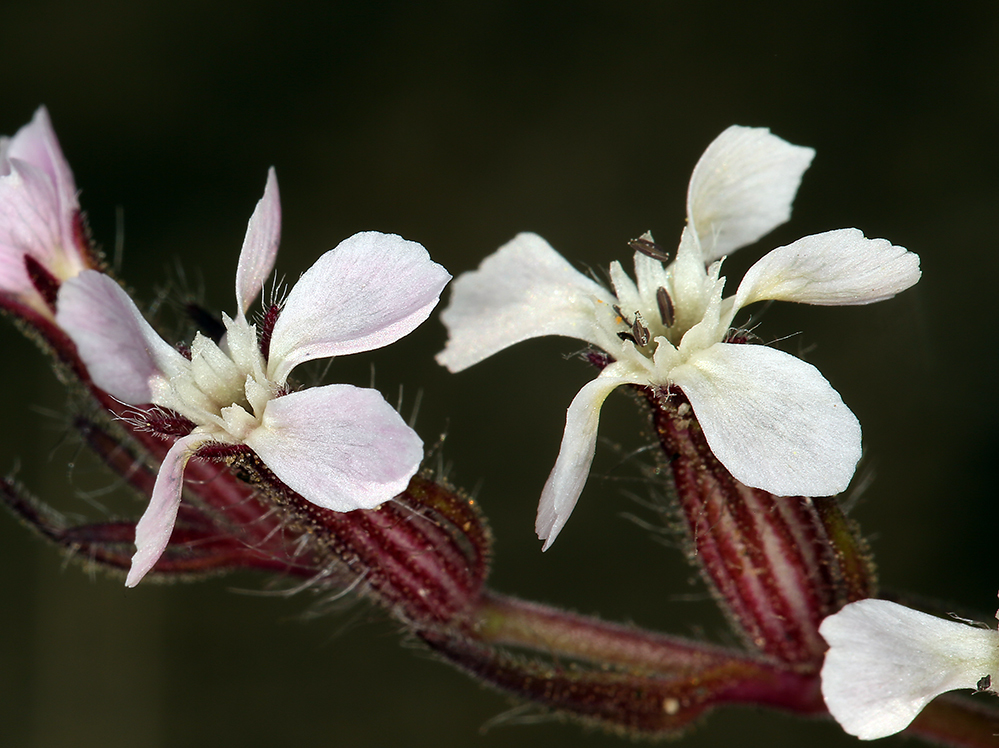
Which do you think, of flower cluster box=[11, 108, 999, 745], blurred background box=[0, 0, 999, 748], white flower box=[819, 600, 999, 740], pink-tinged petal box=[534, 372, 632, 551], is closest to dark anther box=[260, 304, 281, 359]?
flower cluster box=[11, 108, 999, 745]

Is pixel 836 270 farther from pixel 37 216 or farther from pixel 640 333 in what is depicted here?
pixel 37 216

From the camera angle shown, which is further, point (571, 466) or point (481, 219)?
point (481, 219)

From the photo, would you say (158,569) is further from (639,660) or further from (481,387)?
(481,387)

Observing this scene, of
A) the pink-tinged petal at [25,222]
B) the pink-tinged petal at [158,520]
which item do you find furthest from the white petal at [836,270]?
the pink-tinged petal at [25,222]

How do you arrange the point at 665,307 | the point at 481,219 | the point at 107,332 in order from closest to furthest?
the point at 107,332, the point at 665,307, the point at 481,219

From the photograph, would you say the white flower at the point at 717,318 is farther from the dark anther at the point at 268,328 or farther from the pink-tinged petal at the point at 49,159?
the pink-tinged petal at the point at 49,159

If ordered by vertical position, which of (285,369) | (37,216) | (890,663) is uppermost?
(37,216)

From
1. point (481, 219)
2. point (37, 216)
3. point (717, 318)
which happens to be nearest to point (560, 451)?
point (717, 318)
